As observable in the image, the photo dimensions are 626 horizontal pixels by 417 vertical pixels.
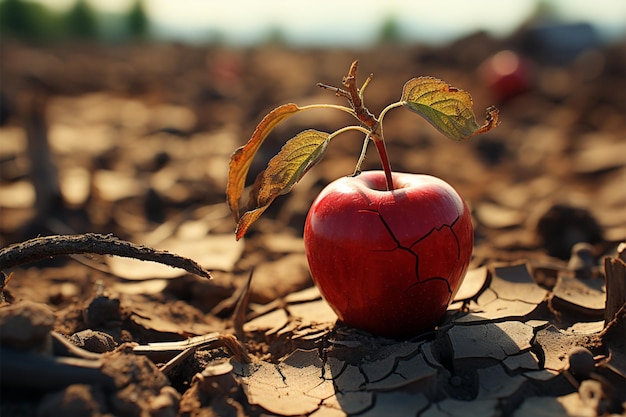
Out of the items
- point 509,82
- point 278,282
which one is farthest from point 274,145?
point 509,82

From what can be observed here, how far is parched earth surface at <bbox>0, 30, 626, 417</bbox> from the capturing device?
76.7 inches

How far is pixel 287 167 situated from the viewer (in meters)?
2.19

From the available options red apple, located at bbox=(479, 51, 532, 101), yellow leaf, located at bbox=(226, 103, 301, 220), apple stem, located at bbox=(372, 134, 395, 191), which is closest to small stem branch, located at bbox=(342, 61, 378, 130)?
apple stem, located at bbox=(372, 134, 395, 191)

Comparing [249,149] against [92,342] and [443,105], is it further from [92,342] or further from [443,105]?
[92,342]

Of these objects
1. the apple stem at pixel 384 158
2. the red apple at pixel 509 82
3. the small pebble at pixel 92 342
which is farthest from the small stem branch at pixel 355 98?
the red apple at pixel 509 82

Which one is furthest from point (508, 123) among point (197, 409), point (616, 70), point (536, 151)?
point (197, 409)

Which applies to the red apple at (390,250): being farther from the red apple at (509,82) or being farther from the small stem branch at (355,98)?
the red apple at (509,82)

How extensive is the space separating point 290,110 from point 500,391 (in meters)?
1.08

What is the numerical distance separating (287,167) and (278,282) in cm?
141

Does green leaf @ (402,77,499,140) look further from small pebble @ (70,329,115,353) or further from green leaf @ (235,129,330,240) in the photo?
small pebble @ (70,329,115,353)

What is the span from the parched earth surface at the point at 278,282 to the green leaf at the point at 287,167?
48 cm

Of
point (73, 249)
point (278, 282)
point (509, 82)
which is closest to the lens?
point (73, 249)

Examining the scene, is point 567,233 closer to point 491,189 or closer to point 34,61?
point 491,189

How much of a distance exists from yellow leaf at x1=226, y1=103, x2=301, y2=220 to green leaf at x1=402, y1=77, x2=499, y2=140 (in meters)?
0.39
